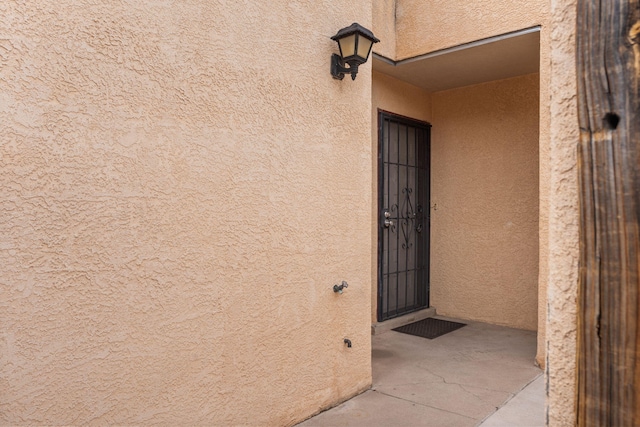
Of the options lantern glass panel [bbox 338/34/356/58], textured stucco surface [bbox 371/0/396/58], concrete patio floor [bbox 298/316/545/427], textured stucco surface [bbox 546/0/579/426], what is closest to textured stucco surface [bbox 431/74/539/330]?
concrete patio floor [bbox 298/316/545/427]

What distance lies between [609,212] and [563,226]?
11cm

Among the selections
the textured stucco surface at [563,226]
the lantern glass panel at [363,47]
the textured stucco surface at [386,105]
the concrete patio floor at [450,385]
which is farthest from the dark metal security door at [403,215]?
the textured stucco surface at [563,226]

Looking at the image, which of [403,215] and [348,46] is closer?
[348,46]

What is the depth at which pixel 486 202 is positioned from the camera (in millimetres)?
5555

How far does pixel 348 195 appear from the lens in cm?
329

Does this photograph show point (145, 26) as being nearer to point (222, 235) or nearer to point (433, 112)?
point (222, 235)

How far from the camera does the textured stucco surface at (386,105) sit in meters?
5.18

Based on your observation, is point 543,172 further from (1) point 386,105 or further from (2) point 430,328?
(2) point 430,328

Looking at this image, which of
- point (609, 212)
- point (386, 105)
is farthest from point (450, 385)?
point (609, 212)

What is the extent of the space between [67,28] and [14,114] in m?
0.43

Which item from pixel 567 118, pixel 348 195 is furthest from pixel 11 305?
pixel 348 195

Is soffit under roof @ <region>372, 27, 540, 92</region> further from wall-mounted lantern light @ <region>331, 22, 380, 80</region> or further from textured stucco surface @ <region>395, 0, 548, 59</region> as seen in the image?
wall-mounted lantern light @ <region>331, 22, 380, 80</region>

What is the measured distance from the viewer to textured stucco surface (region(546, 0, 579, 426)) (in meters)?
0.74

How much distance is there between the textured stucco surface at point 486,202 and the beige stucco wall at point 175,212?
9.32ft
